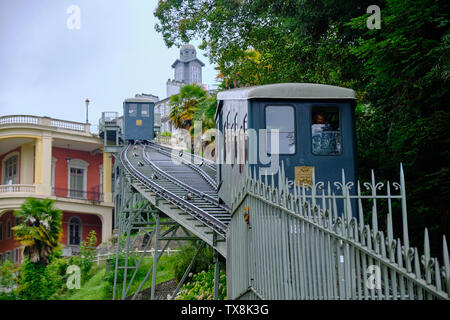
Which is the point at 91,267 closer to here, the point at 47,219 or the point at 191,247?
the point at 47,219

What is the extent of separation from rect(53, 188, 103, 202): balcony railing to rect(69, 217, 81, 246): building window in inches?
66.7

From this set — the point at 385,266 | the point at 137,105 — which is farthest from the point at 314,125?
the point at 137,105

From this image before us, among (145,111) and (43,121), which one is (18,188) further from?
(145,111)

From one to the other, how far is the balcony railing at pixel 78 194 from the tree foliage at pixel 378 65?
25380 millimetres

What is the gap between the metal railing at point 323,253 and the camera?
5746mm

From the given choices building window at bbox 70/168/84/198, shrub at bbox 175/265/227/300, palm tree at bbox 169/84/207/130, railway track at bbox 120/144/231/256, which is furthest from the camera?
building window at bbox 70/168/84/198

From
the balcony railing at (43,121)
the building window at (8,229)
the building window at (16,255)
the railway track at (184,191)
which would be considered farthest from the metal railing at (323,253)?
the building window at (8,229)

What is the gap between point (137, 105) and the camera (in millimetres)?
44594

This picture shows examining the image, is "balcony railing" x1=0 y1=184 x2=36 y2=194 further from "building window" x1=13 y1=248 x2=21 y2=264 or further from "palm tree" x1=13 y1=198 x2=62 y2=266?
"palm tree" x1=13 y1=198 x2=62 y2=266

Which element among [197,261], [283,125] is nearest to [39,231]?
[197,261]

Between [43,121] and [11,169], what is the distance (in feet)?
17.7

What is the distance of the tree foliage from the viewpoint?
1266cm

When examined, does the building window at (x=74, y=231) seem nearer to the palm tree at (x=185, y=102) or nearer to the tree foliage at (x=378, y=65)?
the palm tree at (x=185, y=102)

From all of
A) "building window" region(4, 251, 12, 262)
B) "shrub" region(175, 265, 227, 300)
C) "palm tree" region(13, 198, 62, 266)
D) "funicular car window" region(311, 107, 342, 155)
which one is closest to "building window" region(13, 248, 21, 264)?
"building window" region(4, 251, 12, 262)
